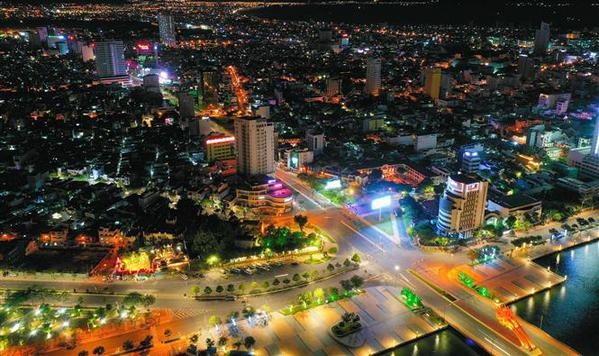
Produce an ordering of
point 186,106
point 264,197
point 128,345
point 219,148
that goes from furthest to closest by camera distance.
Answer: point 186,106, point 219,148, point 264,197, point 128,345

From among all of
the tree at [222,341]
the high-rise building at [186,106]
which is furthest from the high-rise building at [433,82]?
the tree at [222,341]

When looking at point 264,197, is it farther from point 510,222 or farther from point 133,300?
point 510,222

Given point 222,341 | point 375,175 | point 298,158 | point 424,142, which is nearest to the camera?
point 222,341

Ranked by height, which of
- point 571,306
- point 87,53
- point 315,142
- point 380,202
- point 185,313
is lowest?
point 571,306

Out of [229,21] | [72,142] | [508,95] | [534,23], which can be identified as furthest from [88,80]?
[534,23]

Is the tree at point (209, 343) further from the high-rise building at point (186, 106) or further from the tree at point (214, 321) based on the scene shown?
the high-rise building at point (186, 106)

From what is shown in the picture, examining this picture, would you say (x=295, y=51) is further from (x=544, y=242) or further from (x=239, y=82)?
(x=544, y=242)

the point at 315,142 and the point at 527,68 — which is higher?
the point at 527,68

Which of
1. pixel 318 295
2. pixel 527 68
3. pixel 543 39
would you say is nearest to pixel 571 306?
pixel 318 295
